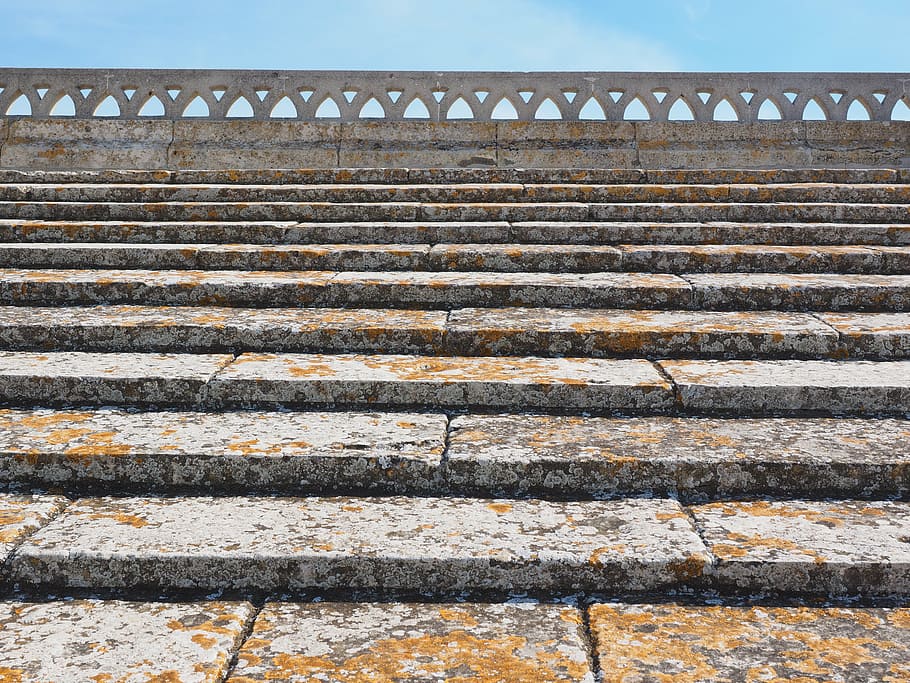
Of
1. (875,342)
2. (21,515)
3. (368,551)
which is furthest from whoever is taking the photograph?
(875,342)

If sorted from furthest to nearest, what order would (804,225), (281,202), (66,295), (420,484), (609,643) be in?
(281,202), (804,225), (66,295), (420,484), (609,643)

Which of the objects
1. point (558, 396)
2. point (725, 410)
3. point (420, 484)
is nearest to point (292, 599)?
point (420, 484)

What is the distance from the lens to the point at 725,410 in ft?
8.16

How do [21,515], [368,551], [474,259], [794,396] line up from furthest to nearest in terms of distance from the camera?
[474,259]
[794,396]
[21,515]
[368,551]

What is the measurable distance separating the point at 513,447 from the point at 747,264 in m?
2.02

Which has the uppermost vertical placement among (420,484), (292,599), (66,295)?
(66,295)

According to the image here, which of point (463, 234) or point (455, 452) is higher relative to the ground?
point (463, 234)

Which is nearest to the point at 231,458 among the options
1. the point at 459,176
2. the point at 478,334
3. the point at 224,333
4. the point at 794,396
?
the point at 224,333

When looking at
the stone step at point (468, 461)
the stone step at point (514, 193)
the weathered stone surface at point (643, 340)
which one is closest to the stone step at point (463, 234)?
the stone step at point (514, 193)

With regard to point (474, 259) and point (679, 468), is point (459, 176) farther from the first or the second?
point (679, 468)

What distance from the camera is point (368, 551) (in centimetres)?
178

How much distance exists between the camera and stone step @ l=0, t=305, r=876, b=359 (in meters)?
2.86

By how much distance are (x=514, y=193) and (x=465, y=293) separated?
152 cm

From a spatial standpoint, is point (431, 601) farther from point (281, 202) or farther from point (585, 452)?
point (281, 202)
